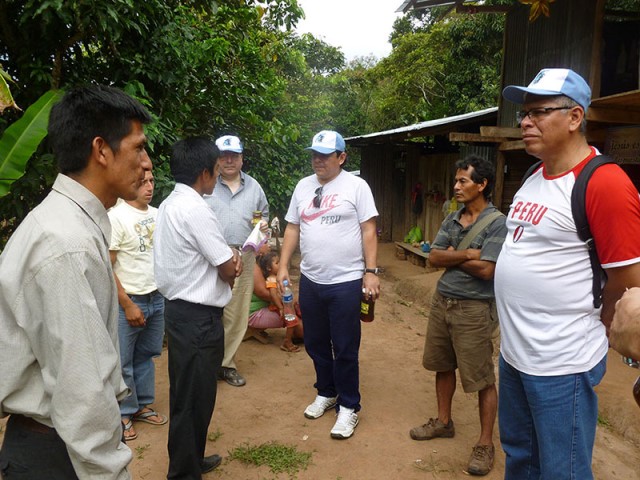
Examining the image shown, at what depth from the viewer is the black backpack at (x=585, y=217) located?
183 centimetres

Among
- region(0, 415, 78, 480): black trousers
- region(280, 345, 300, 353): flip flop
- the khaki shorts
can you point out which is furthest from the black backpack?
region(280, 345, 300, 353): flip flop

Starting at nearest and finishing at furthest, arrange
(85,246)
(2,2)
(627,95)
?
(85,246) < (2,2) < (627,95)

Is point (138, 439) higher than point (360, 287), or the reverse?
Answer: point (360, 287)

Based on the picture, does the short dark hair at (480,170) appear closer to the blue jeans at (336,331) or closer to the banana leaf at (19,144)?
the blue jeans at (336,331)

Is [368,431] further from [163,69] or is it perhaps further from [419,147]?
[419,147]

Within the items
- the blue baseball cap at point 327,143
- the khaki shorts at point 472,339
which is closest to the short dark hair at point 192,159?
the blue baseball cap at point 327,143

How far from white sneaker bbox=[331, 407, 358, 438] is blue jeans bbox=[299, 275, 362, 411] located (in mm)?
49

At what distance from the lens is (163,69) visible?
482 centimetres

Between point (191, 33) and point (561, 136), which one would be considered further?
point (191, 33)

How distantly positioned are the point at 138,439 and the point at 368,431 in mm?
1644

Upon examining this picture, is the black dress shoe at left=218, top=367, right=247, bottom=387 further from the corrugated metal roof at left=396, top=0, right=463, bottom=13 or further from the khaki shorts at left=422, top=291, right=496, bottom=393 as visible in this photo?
the corrugated metal roof at left=396, top=0, right=463, bottom=13

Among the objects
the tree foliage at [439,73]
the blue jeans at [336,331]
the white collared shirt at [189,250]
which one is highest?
the tree foliage at [439,73]

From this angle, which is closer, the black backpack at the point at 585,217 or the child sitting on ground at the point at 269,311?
the black backpack at the point at 585,217

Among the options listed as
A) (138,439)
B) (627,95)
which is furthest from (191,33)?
(627,95)
